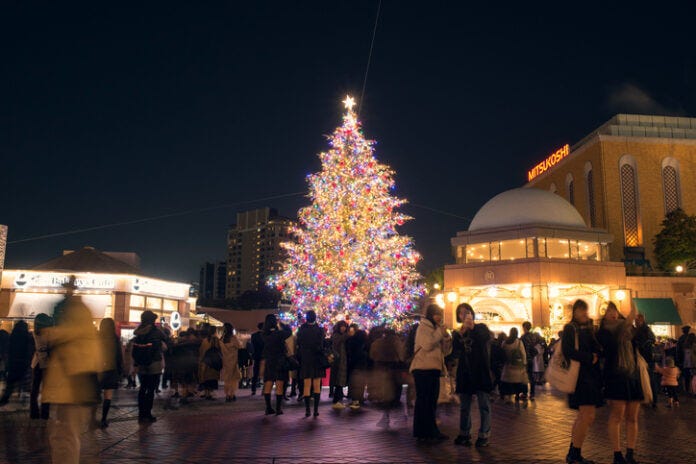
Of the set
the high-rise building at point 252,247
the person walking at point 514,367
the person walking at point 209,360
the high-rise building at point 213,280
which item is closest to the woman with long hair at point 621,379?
the person walking at point 514,367

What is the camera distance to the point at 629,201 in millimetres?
47688

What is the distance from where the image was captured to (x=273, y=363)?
36.0 feet

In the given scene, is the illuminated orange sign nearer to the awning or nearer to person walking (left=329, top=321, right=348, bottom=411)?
the awning

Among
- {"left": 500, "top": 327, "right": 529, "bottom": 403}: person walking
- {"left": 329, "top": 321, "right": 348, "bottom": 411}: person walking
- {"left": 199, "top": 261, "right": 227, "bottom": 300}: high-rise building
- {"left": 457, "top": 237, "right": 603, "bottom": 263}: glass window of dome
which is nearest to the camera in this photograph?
{"left": 329, "top": 321, "right": 348, "bottom": 411}: person walking

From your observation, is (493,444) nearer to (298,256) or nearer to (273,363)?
(273,363)

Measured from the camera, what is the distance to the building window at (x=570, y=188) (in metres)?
53.2

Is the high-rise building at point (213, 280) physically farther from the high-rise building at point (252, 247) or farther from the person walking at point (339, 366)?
the person walking at point (339, 366)

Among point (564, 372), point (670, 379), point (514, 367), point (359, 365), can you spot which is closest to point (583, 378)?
point (564, 372)

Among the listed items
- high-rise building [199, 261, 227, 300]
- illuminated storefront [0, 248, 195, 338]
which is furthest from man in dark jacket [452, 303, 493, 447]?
high-rise building [199, 261, 227, 300]

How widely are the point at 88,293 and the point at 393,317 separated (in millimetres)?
16645

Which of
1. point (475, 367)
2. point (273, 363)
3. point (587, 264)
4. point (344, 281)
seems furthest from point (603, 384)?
point (587, 264)

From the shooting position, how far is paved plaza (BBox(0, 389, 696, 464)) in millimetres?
6855

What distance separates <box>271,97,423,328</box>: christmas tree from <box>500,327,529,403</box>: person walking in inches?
394

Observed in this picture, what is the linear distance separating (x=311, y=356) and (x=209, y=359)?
3134 millimetres
